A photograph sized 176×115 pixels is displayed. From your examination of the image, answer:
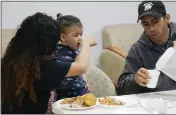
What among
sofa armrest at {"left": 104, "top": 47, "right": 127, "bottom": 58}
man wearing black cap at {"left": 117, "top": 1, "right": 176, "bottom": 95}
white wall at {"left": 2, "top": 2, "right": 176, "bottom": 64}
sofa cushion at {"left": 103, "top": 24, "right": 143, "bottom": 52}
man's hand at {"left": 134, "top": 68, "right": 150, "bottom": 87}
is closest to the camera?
man's hand at {"left": 134, "top": 68, "right": 150, "bottom": 87}

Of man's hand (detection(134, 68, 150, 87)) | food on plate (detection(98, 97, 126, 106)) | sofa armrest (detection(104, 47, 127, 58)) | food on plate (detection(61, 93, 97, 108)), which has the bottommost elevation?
sofa armrest (detection(104, 47, 127, 58))

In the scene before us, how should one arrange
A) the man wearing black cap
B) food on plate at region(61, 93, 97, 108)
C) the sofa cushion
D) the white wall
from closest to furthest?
food on plate at region(61, 93, 97, 108)
the man wearing black cap
the white wall
the sofa cushion

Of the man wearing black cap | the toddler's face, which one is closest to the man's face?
the man wearing black cap

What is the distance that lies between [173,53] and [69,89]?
604mm

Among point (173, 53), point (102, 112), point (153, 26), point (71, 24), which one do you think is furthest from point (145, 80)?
point (71, 24)

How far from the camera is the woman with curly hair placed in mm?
1344

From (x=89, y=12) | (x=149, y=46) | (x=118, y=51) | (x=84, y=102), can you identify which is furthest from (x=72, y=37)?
(x=89, y=12)

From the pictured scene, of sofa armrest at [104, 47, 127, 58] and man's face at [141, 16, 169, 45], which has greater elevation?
man's face at [141, 16, 169, 45]

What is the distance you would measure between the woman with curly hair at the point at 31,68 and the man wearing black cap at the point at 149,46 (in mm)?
465

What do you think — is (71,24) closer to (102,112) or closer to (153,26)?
(153,26)

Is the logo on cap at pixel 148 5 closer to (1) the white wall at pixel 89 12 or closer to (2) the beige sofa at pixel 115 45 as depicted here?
(2) the beige sofa at pixel 115 45

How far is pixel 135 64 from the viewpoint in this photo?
1824 millimetres

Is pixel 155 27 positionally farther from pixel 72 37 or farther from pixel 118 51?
pixel 118 51

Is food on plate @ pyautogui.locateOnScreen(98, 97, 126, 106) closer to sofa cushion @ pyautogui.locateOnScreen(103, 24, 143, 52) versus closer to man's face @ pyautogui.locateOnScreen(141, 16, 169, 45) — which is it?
man's face @ pyautogui.locateOnScreen(141, 16, 169, 45)
